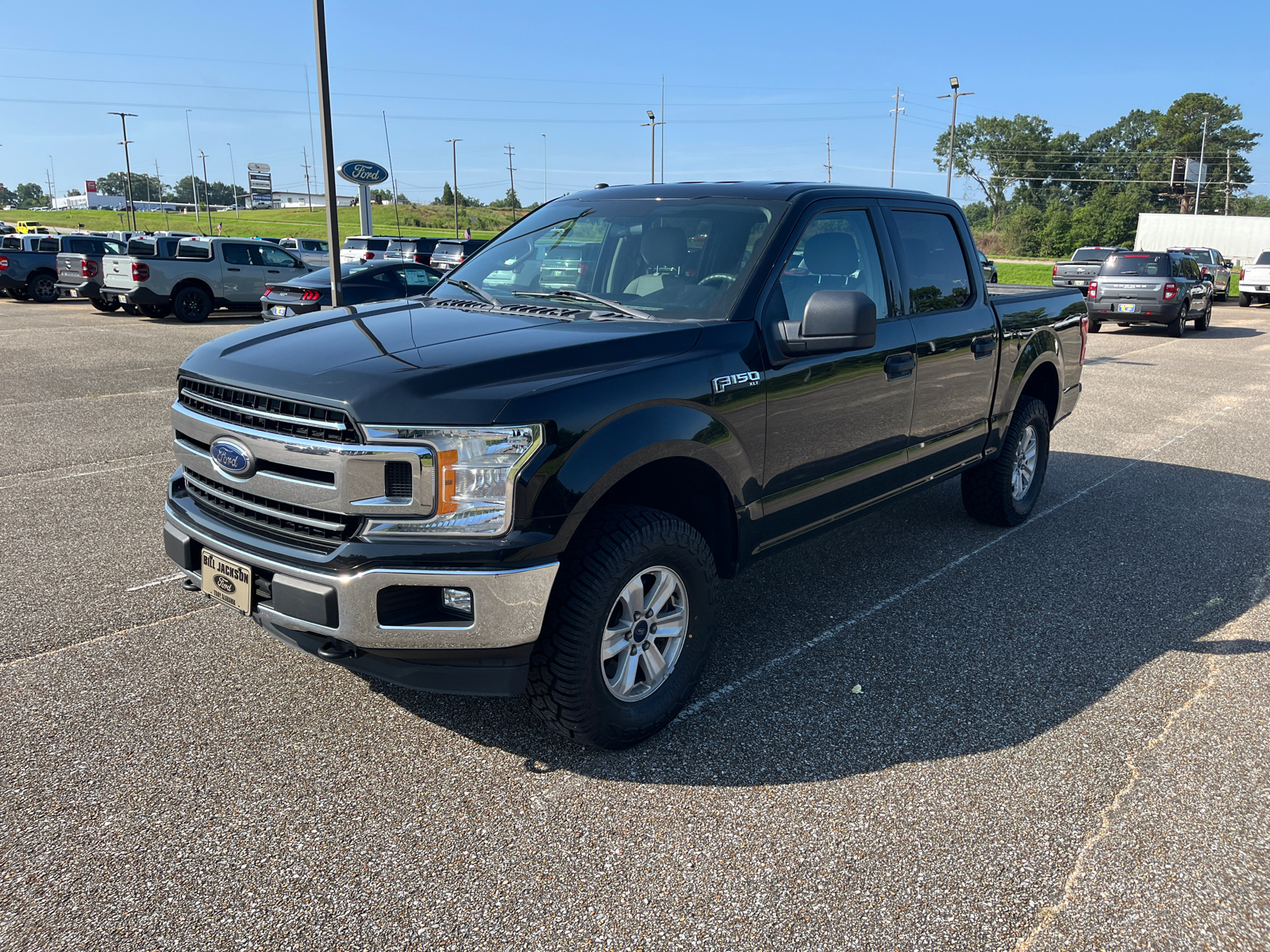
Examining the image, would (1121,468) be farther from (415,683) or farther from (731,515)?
(415,683)

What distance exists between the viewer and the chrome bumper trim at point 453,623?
109 inches

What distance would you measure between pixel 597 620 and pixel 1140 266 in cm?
2128

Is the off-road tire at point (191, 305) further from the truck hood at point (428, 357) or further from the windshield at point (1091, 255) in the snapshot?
the windshield at point (1091, 255)

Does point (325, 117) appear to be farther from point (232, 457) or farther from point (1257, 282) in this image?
point (1257, 282)

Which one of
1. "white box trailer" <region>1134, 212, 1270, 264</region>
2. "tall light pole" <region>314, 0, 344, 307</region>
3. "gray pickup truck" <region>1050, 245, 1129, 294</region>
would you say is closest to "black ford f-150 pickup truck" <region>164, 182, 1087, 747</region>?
"tall light pole" <region>314, 0, 344, 307</region>

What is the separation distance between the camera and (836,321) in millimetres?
3529

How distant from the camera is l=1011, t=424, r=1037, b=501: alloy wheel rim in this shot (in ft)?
19.8

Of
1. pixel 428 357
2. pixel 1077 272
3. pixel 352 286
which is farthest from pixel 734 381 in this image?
pixel 1077 272

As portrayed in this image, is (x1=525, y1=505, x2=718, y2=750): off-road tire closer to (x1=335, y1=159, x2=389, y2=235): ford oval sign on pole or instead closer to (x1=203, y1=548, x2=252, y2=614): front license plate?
(x1=203, y1=548, x2=252, y2=614): front license plate

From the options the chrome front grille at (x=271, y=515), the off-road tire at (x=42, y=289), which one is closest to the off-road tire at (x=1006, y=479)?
the chrome front grille at (x=271, y=515)

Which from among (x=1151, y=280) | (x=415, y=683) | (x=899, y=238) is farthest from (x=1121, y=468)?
(x=1151, y=280)

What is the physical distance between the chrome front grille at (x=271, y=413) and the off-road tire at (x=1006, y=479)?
13.4 ft

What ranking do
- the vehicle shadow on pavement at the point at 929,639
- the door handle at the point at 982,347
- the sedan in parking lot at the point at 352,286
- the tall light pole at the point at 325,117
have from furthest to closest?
the sedan in parking lot at the point at 352,286 → the tall light pole at the point at 325,117 → the door handle at the point at 982,347 → the vehicle shadow on pavement at the point at 929,639

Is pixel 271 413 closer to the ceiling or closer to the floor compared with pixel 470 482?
closer to the ceiling
